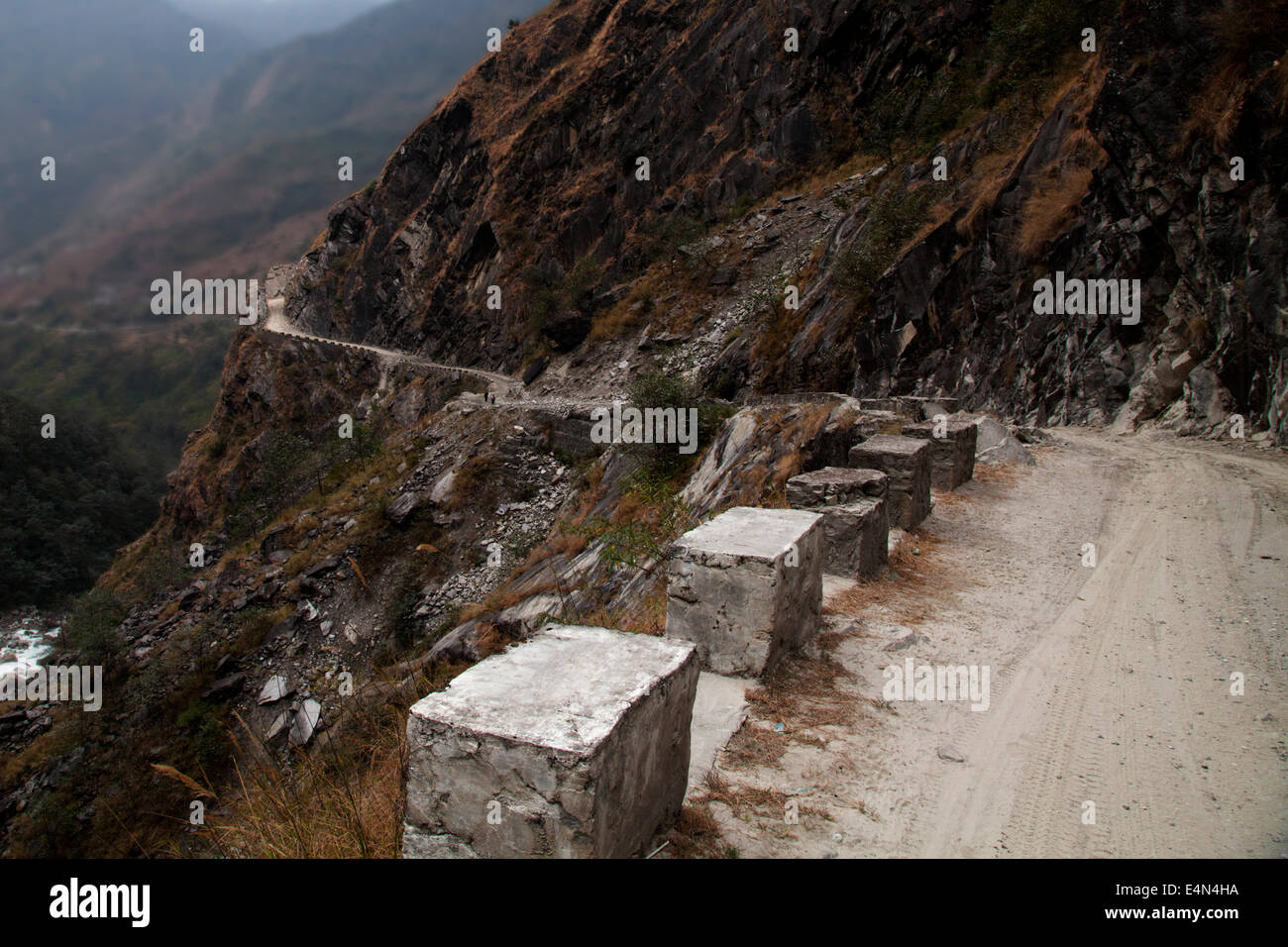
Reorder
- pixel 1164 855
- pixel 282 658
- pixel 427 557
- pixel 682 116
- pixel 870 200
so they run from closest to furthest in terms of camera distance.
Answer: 1. pixel 1164 855
2. pixel 282 658
3. pixel 427 557
4. pixel 870 200
5. pixel 682 116

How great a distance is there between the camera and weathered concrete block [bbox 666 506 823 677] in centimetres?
387

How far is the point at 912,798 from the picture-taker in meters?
2.97

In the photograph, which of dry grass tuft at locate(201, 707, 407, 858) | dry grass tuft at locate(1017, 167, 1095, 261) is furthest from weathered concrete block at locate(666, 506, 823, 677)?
dry grass tuft at locate(1017, 167, 1095, 261)

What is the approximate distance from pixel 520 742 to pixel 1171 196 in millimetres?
16031

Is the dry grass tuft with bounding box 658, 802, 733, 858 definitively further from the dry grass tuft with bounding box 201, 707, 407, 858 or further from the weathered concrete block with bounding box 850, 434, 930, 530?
the weathered concrete block with bounding box 850, 434, 930, 530

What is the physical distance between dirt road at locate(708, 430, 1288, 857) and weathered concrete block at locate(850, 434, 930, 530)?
0.37 meters

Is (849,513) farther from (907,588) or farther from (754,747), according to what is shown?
(754,747)

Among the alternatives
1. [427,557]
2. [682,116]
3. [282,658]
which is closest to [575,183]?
[682,116]

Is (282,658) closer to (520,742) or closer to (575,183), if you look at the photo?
(520,742)

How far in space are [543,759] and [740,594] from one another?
2158mm

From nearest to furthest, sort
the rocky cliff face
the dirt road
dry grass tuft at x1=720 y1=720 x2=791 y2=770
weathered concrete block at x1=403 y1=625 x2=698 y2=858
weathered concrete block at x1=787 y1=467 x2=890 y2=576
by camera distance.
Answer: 1. weathered concrete block at x1=403 y1=625 x2=698 y2=858
2. the dirt road
3. dry grass tuft at x1=720 y1=720 x2=791 y2=770
4. weathered concrete block at x1=787 y1=467 x2=890 y2=576
5. the rocky cliff face

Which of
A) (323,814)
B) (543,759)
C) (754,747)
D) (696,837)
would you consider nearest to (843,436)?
(754,747)

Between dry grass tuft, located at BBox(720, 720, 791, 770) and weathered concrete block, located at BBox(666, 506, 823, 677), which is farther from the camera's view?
weathered concrete block, located at BBox(666, 506, 823, 677)

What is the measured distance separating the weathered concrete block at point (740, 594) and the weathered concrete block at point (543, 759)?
1.48 metres
